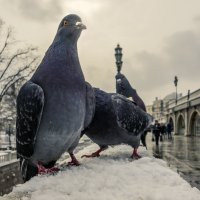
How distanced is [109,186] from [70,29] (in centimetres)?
174

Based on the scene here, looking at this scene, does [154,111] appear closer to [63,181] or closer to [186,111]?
[186,111]

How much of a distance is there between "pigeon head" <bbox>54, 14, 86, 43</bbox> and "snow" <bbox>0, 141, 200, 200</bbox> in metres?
1.28

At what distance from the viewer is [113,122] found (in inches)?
Result: 187

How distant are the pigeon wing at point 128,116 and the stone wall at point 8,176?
10.4 m

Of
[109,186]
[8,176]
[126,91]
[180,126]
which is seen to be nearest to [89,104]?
[109,186]

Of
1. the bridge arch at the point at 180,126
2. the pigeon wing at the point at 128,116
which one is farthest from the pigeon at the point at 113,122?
the bridge arch at the point at 180,126

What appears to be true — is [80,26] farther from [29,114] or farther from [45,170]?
[45,170]

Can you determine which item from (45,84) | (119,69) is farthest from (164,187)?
(119,69)

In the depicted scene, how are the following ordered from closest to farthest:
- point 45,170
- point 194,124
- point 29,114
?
point 45,170, point 29,114, point 194,124

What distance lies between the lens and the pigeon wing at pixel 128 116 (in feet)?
16.0

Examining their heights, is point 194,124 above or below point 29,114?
above

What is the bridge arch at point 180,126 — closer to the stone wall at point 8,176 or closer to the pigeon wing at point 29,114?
the stone wall at point 8,176

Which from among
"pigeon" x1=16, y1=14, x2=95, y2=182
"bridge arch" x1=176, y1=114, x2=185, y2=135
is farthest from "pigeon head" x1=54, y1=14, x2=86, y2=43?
"bridge arch" x1=176, y1=114, x2=185, y2=135

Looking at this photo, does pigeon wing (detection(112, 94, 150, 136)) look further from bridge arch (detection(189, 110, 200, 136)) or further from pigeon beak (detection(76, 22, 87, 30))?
bridge arch (detection(189, 110, 200, 136))
